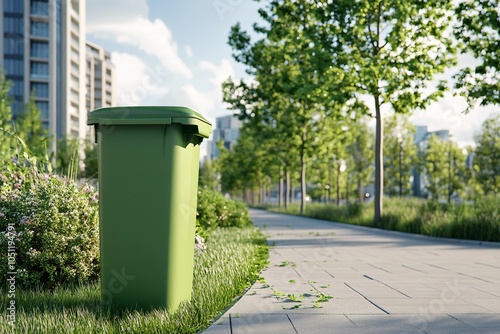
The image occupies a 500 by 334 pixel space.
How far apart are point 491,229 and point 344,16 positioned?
8.45 meters

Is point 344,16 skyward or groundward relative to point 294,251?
skyward

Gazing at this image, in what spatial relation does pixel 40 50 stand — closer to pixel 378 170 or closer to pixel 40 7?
pixel 40 7

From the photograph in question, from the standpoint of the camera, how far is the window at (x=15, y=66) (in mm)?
73875

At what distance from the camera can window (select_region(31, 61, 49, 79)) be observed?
74.5 meters

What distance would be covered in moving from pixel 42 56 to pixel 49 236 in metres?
77.7

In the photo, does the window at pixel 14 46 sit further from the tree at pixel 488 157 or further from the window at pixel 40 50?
Answer: the tree at pixel 488 157

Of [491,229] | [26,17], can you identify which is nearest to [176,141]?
[491,229]

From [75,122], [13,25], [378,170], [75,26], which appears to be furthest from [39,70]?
[378,170]

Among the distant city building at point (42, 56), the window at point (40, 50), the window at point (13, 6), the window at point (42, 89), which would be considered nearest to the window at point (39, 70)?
the distant city building at point (42, 56)

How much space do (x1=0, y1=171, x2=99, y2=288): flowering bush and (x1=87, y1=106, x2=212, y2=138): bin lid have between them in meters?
2.00

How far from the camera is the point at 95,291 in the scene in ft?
16.9

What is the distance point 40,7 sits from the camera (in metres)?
75.6

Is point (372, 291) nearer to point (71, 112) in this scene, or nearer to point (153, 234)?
point (153, 234)

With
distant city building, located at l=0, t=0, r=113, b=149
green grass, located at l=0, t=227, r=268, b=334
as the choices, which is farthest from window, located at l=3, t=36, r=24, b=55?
green grass, located at l=0, t=227, r=268, b=334
